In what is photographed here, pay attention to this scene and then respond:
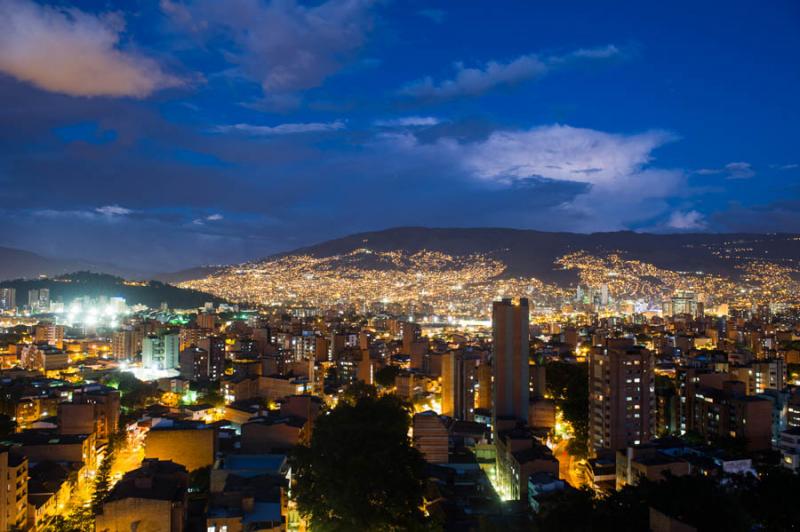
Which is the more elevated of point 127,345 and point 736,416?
point 127,345

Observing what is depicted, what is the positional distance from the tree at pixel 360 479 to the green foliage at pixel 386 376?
9638mm

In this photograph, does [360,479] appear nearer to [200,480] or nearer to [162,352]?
[200,480]

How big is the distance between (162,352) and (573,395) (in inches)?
549

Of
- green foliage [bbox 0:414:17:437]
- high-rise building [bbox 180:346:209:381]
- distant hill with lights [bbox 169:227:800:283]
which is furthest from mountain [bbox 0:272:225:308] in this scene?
green foliage [bbox 0:414:17:437]

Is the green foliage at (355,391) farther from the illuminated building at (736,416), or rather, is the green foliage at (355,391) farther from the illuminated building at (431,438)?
the illuminated building at (736,416)

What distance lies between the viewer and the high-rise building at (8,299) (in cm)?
4067

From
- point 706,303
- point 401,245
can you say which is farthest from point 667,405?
point 401,245

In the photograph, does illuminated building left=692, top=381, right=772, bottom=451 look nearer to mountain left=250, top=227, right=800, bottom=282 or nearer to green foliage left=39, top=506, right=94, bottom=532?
green foliage left=39, top=506, right=94, bottom=532

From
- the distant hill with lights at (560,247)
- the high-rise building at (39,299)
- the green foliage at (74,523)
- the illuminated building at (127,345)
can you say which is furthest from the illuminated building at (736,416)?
the distant hill with lights at (560,247)

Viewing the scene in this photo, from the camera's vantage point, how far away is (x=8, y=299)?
40906mm

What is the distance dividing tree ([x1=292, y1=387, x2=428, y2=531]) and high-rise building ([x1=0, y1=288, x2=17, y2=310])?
133ft

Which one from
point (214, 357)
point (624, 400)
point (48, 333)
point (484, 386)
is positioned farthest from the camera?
point (48, 333)

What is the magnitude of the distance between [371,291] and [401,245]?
14.8 m

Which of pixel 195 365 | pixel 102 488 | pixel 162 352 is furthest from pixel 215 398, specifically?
pixel 102 488
